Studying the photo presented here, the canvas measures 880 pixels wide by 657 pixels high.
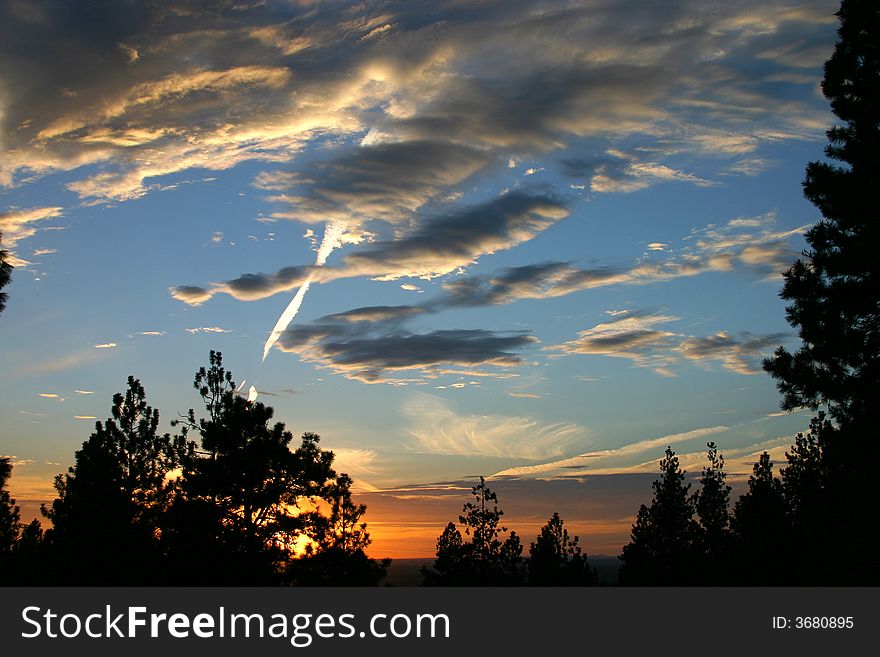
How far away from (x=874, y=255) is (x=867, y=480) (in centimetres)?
→ 718

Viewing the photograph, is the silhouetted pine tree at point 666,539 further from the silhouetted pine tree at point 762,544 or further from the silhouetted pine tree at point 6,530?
the silhouetted pine tree at point 6,530

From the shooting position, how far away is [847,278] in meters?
23.6

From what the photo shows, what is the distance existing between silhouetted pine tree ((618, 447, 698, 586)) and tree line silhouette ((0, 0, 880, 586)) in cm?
1374

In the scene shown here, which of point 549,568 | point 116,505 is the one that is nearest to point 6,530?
point 116,505

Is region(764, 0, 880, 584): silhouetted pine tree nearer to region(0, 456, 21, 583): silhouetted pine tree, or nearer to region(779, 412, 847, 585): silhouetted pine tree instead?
region(779, 412, 847, 585): silhouetted pine tree

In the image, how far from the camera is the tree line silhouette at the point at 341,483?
76.8 ft

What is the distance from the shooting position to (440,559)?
8256 cm

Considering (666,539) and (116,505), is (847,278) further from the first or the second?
(666,539)

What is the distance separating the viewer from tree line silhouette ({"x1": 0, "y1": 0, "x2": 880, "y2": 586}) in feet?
76.8

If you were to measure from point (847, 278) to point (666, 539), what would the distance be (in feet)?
211

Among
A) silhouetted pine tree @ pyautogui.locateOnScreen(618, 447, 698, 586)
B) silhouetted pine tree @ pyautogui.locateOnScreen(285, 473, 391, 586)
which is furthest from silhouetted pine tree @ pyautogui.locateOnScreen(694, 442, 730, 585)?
silhouetted pine tree @ pyautogui.locateOnScreen(285, 473, 391, 586)

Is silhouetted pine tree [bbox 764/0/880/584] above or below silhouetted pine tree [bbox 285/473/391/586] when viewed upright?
above
